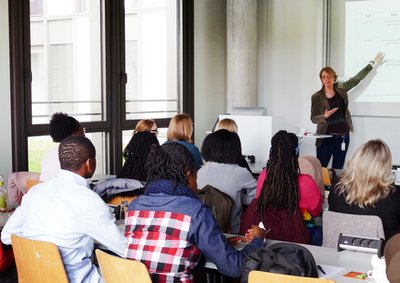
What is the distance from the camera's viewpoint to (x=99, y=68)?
24.8 feet

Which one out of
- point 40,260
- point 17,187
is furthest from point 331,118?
point 40,260

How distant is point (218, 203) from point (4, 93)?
307 cm

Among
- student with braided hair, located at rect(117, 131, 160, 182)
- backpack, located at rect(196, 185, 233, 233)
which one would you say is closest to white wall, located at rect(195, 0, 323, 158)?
student with braided hair, located at rect(117, 131, 160, 182)

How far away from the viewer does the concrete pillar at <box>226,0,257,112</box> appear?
8.97m

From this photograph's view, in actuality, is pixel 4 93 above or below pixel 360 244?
above

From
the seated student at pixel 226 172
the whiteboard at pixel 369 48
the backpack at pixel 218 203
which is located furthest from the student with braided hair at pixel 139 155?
the whiteboard at pixel 369 48

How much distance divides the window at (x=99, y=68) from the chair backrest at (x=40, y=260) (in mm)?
3518

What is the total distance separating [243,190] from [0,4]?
322 centimetres

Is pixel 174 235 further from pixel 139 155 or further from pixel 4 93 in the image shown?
pixel 4 93

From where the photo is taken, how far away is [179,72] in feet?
29.2

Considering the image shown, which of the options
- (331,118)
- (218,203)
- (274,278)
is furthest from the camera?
(331,118)

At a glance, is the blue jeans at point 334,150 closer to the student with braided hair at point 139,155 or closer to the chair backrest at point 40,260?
the student with braided hair at point 139,155

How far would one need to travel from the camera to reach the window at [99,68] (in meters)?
6.42

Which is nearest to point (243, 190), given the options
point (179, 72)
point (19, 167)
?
point (19, 167)
